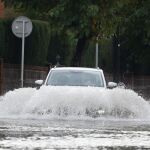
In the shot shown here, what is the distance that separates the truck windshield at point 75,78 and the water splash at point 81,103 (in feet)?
3.82

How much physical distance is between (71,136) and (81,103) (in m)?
6.74

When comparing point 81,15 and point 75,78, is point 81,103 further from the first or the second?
point 81,15

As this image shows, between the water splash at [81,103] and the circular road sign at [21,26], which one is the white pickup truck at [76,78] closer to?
the water splash at [81,103]

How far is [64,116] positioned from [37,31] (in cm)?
1856

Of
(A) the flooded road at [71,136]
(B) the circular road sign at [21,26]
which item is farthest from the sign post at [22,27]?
(A) the flooded road at [71,136]

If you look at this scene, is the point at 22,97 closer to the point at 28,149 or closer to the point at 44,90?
the point at 44,90

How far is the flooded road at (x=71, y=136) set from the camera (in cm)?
1160

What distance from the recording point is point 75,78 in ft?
73.5

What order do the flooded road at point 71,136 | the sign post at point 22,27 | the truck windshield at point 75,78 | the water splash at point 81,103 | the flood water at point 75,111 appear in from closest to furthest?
the flooded road at point 71,136 → the flood water at point 75,111 → the water splash at point 81,103 → the truck windshield at point 75,78 → the sign post at point 22,27

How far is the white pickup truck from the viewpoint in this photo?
22.2 meters

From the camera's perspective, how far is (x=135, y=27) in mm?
43844

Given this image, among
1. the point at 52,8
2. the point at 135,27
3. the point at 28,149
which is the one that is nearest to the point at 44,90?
the point at 28,149

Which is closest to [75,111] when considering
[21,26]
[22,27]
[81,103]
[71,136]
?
[81,103]

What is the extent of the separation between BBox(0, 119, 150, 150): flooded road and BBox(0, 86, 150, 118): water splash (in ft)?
10.3
